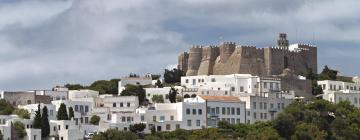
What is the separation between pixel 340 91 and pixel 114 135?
30808 mm

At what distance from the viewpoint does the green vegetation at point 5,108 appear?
8619 centimetres

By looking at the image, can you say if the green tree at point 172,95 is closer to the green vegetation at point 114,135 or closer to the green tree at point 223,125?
A: the green tree at point 223,125

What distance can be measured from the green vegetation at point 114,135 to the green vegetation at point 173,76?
1141 inches

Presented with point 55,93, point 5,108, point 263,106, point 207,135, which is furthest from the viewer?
point 55,93

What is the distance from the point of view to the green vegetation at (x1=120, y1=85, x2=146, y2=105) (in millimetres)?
94062

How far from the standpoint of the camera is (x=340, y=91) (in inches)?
3964

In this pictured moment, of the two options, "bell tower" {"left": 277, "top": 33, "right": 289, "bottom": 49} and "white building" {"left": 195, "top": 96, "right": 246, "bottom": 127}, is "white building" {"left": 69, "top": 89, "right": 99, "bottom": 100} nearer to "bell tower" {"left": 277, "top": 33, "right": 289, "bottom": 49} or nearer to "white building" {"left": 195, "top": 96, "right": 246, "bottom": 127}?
"white building" {"left": 195, "top": 96, "right": 246, "bottom": 127}

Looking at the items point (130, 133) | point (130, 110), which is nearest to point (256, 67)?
point (130, 110)

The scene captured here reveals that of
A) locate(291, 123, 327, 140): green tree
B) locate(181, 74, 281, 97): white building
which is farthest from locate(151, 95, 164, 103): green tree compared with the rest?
locate(291, 123, 327, 140): green tree

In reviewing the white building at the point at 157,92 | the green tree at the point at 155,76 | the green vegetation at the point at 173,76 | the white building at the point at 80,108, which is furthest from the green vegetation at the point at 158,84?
the white building at the point at 80,108

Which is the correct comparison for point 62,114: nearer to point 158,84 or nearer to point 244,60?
point 158,84

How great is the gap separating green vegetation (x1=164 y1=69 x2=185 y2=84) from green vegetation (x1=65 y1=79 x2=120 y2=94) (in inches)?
208

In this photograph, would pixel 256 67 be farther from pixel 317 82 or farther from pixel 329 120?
pixel 329 120

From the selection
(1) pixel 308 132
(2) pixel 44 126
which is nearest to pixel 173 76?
(1) pixel 308 132
